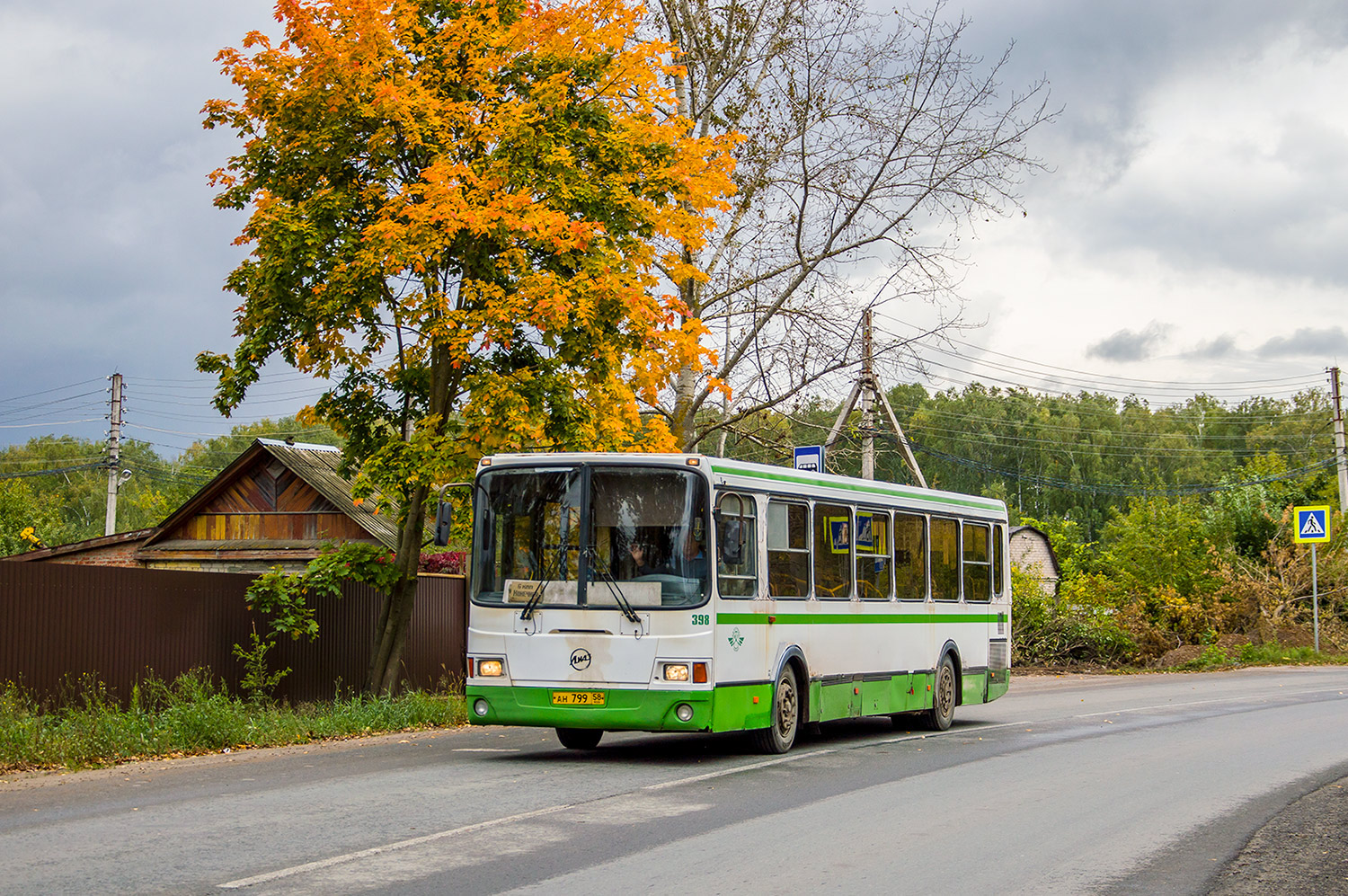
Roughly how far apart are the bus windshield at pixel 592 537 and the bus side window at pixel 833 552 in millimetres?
2242

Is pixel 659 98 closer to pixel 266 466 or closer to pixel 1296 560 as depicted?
pixel 266 466

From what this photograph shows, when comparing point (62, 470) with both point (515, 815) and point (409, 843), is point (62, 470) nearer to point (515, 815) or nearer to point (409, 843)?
point (515, 815)

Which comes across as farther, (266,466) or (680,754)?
(266,466)

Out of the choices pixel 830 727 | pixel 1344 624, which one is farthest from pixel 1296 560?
pixel 830 727

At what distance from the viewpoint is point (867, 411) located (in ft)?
92.0

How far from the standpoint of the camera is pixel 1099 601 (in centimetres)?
3653

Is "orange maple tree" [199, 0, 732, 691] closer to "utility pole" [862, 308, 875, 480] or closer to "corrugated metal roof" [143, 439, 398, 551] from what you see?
"utility pole" [862, 308, 875, 480]

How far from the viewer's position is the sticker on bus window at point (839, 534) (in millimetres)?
14930

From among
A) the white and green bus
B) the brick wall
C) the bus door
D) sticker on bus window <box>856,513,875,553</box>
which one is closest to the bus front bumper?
the white and green bus

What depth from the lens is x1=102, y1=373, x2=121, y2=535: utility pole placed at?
49719 mm

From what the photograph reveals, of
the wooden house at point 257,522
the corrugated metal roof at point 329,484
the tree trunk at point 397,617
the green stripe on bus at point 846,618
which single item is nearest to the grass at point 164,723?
the tree trunk at point 397,617

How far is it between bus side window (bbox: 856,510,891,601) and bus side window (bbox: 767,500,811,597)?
1.24 meters

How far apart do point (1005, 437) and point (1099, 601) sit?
2818 inches

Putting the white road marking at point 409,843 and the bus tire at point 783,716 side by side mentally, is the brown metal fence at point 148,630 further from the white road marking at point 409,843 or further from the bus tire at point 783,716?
the white road marking at point 409,843
